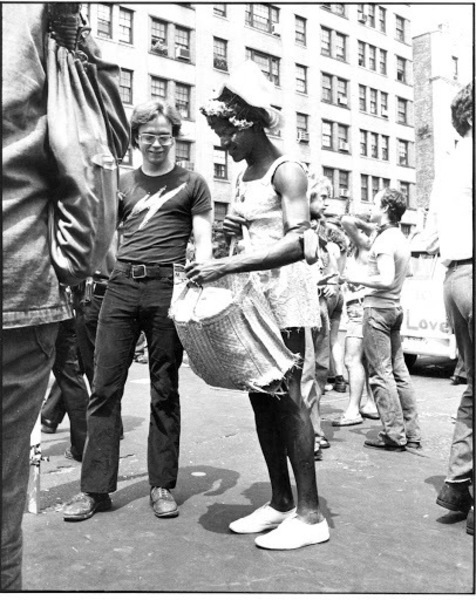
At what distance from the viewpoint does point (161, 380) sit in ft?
11.1

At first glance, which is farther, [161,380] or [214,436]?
[214,436]

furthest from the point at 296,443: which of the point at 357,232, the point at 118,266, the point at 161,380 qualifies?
the point at 357,232

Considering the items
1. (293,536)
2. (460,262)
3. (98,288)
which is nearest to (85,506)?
(293,536)

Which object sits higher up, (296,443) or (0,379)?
(0,379)

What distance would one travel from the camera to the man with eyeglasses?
3314 mm

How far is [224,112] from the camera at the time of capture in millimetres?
2814

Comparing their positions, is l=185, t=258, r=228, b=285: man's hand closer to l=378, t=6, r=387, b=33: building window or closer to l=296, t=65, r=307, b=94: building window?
l=378, t=6, r=387, b=33: building window

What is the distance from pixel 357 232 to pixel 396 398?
147cm

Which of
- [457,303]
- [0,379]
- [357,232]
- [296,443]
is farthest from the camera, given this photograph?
[357,232]

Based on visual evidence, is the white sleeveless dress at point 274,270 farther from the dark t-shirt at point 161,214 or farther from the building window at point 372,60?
the building window at point 372,60

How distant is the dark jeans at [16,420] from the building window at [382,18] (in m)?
1.74

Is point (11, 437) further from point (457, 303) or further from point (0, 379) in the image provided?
point (457, 303)

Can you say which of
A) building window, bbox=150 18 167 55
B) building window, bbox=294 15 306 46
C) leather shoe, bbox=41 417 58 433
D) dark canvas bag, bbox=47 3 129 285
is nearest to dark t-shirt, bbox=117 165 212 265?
building window, bbox=294 15 306 46

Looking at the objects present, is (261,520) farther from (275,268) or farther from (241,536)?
A: (275,268)
